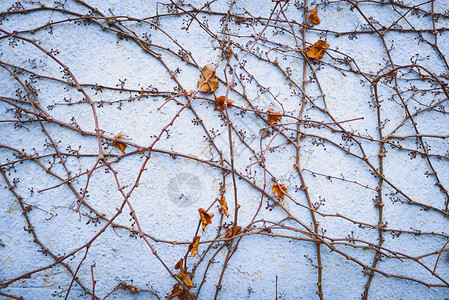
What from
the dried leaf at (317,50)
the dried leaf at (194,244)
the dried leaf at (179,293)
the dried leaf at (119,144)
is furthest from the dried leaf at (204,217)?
the dried leaf at (317,50)

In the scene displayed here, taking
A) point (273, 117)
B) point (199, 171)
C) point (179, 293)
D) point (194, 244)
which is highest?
point (273, 117)

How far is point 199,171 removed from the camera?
196 centimetres

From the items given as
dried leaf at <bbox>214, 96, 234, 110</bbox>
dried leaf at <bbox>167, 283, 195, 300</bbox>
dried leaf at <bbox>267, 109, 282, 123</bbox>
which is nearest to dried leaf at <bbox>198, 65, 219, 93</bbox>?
dried leaf at <bbox>214, 96, 234, 110</bbox>

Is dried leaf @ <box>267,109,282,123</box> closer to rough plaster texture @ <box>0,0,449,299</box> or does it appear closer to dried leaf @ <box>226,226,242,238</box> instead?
rough plaster texture @ <box>0,0,449,299</box>

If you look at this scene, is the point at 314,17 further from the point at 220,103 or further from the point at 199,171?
the point at 199,171

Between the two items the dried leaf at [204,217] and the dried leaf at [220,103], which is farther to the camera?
the dried leaf at [220,103]

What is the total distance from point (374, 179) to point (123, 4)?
6.94 feet

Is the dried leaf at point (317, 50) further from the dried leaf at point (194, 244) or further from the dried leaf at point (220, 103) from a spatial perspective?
the dried leaf at point (194, 244)

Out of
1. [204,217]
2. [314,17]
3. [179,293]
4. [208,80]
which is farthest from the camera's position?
[314,17]

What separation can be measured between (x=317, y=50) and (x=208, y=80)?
32.9 inches

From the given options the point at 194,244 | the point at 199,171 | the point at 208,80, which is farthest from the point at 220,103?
the point at 194,244

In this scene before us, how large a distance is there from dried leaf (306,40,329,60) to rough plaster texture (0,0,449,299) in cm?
7

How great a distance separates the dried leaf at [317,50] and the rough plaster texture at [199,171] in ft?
0.22

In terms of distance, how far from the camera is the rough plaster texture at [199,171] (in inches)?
71.1
